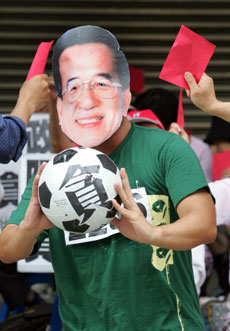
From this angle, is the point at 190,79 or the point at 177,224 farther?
the point at 190,79

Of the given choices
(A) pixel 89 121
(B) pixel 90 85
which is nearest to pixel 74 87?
(B) pixel 90 85

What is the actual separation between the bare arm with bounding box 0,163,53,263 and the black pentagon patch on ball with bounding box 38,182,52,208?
0.25ft

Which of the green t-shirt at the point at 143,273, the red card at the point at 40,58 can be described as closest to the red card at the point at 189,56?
the green t-shirt at the point at 143,273

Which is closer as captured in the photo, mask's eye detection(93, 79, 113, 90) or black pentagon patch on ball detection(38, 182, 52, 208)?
black pentagon patch on ball detection(38, 182, 52, 208)

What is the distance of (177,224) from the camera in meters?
2.95

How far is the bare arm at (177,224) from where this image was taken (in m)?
2.86

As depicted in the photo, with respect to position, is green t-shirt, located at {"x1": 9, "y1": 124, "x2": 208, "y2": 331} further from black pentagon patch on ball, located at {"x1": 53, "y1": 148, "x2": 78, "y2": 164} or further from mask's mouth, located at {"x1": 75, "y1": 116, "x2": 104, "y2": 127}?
black pentagon patch on ball, located at {"x1": 53, "y1": 148, "x2": 78, "y2": 164}

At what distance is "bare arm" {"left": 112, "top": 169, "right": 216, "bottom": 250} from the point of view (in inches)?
113

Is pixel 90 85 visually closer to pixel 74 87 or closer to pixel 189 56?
pixel 74 87

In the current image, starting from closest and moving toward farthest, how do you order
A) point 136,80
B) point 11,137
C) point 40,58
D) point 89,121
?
point 89,121 → point 11,137 → point 40,58 → point 136,80

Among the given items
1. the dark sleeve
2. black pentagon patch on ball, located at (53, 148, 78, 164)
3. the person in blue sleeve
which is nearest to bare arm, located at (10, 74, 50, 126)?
the person in blue sleeve

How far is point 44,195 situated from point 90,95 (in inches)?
25.0

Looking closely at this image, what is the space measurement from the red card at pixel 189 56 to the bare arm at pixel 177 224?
2.29ft

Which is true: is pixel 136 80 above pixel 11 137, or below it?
below
